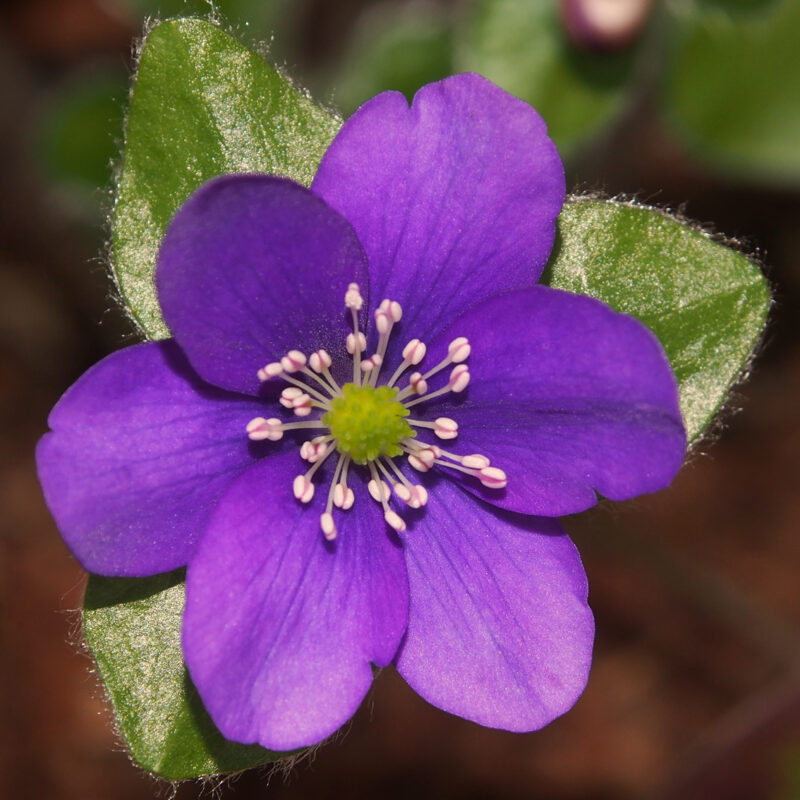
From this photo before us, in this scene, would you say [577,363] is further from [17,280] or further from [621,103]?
[17,280]

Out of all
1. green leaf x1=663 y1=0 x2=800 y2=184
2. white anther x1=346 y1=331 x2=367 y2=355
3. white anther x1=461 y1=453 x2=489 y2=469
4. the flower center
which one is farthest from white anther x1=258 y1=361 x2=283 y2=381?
green leaf x1=663 y1=0 x2=800 y2=184

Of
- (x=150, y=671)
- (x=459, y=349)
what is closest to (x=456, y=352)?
(x=459, y=349)

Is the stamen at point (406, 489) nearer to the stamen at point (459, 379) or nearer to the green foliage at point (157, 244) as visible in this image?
the stamen at point (459, 379)

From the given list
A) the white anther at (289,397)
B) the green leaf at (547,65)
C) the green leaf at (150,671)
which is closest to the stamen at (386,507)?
the white anther at (289,397)

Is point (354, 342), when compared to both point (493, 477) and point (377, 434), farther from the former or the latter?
point (493, 477)

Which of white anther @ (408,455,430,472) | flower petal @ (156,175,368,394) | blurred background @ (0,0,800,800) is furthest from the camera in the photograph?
blurred background @ (0,0,800,800)

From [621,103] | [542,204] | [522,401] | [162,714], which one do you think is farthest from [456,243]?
[621,103]

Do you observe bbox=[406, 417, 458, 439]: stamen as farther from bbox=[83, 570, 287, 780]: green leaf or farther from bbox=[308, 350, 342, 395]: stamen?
bbox=[83, 570, 287, 780]: green leaf
